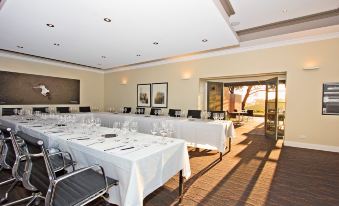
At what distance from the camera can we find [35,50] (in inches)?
231

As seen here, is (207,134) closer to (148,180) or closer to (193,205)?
(193,205)

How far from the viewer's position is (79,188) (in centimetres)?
162

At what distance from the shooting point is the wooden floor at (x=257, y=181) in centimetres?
235

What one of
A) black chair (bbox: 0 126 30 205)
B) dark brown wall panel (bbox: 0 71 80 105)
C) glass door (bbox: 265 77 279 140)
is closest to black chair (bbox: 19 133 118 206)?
black chair (bbox: 0 126 30 205)

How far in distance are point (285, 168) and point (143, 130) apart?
3.75 meters

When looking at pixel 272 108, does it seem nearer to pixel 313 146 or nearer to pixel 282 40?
pixel 313 146

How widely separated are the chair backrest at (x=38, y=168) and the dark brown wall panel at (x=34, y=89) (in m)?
6.70

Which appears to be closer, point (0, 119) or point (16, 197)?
point (16, 197)

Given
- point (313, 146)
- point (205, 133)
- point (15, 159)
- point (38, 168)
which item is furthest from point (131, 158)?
point (313, 146)

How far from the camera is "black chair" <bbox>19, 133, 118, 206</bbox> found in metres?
1.43

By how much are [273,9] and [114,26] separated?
3532mm

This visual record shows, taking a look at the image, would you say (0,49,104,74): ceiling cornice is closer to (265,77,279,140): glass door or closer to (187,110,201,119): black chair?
(187,110,201,119): black chair

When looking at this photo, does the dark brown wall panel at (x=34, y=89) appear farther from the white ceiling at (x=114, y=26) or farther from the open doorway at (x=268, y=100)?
the open doorway at (x=268, y=100)

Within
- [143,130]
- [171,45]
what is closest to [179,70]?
[171,45]
